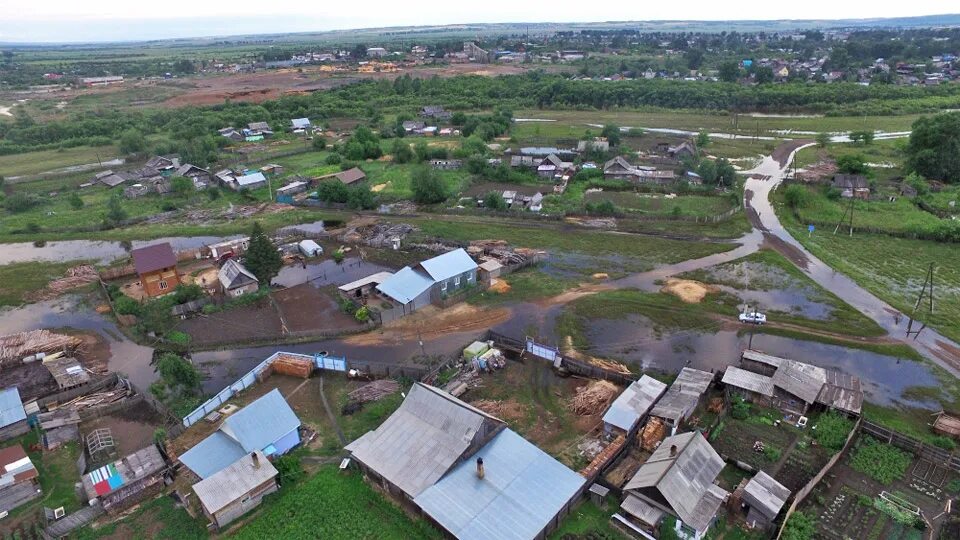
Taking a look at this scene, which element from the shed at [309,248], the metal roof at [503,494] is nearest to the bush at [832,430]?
the metal roof at [503,494]

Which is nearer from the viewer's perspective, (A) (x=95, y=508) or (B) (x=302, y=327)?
(A) (x=95, y=508)

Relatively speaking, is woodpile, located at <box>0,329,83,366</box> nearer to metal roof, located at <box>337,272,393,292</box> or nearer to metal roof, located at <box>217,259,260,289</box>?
metal roof, located at <box>217,259,260,289</box>

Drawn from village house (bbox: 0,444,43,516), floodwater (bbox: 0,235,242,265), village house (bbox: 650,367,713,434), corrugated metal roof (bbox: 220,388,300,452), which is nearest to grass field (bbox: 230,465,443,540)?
corrugated metal roof (bbox: 220,388,300,452)

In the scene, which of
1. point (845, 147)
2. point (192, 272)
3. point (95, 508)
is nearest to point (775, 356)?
point (95, 508)

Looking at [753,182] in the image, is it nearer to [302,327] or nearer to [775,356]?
[775,356]

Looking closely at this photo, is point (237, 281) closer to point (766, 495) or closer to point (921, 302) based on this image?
point (766, 495)

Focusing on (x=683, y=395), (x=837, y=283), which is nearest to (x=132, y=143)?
(x=683, y=395)
